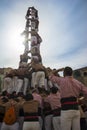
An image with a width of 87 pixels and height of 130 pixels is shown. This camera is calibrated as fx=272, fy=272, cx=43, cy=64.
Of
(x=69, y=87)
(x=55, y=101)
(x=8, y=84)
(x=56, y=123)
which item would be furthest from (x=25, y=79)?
(x=69, y=87)

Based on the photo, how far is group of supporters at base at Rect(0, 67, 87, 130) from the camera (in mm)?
7078

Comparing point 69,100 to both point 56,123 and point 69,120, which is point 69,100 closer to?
point 69,120

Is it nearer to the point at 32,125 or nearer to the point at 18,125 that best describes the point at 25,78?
the point at 18,125

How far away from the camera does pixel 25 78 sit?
15398 mm

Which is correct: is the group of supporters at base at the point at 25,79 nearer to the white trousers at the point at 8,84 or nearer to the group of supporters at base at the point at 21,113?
the white trousers at the point at 8,84

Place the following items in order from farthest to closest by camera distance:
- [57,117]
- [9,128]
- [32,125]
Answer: [57,117], [9,128], [32,125]

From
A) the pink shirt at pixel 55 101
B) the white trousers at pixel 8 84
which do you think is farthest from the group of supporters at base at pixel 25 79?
the pink shirt at pixel 55 101

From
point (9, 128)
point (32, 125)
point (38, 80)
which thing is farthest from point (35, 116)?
point (38, 80)

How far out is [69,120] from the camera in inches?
276

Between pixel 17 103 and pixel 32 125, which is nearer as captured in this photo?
pixel 32 125

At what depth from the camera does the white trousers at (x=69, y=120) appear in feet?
23.0

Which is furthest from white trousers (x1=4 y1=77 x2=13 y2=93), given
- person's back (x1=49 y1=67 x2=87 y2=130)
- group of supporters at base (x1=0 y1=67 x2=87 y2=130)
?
person's back (x1=49 y1=67 x2=87 y2=130)

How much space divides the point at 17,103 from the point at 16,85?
5465mm

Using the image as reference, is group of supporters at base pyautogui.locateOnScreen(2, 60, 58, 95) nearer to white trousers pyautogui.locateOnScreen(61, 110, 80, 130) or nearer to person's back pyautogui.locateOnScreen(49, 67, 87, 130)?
person's back pyautogui.locateOnScreen(49, 67, 87, 130)
